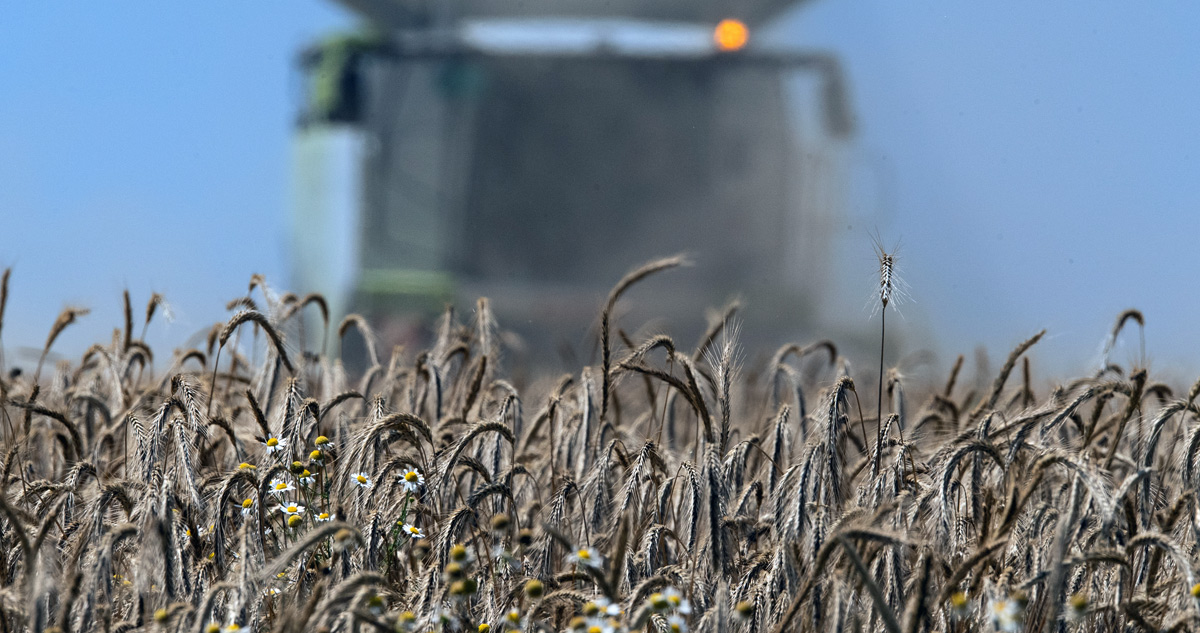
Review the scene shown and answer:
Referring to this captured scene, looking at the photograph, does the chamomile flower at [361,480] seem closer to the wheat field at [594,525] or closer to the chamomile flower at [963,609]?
the wheat field at [594,525]

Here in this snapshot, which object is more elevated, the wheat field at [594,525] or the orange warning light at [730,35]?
the orange warning light at [730,35]

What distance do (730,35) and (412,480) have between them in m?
10.4

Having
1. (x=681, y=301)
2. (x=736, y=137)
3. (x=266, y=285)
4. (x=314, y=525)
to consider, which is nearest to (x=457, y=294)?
(x=681, y=301)

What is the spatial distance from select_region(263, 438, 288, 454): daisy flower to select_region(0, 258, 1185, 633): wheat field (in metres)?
0.02

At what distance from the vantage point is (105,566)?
180cm

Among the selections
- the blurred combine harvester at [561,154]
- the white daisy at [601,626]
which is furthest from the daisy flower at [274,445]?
the blurred combine harvester at [561,154]

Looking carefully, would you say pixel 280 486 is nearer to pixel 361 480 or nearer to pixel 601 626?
pixel 361 480

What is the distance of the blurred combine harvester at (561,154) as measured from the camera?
11.8 m

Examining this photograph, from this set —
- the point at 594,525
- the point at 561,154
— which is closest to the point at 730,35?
the point at 561,154

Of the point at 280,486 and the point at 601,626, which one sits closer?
the point at 601,626

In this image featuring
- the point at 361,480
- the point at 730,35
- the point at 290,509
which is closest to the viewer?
the point at 361,480

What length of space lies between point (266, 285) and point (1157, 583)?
252 cm

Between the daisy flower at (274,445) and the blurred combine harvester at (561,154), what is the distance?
30.0 ft

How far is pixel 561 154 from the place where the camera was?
12.0 m
